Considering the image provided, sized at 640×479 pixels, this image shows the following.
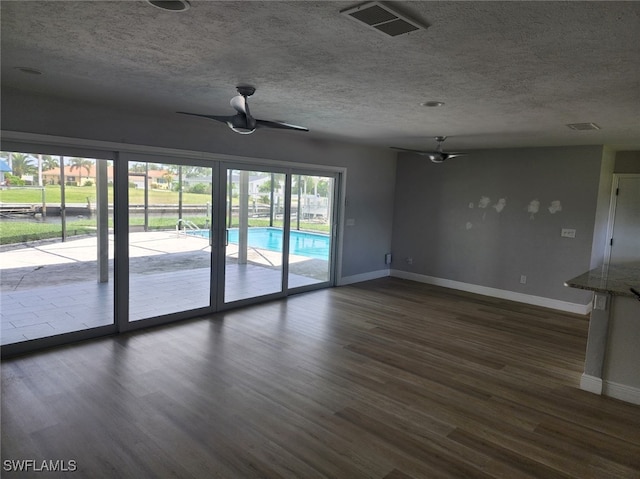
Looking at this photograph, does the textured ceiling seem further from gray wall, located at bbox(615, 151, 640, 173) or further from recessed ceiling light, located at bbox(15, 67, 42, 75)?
gray wall, located at bbox(615, 151, 640, 173)

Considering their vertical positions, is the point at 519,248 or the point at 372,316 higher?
the point at 519,248

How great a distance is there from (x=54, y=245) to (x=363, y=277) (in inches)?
198

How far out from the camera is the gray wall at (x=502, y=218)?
6164mm

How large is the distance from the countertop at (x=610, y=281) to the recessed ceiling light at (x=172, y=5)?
341 centimetres

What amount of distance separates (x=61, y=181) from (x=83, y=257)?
0.88 m

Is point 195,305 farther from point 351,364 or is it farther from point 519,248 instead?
point 519,248

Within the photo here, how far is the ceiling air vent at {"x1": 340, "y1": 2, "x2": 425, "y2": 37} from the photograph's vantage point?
1858 millimetres

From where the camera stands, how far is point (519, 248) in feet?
22.1

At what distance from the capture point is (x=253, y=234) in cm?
602

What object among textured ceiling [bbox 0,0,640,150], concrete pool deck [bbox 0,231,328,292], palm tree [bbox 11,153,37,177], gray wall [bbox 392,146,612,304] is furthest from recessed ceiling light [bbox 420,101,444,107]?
palm tree [bbox 11,153,37,177]

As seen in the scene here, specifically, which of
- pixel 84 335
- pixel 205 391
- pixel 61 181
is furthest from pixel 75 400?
pixel 61 181

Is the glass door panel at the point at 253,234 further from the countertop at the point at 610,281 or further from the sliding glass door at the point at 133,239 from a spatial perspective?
the countertop at the point at 610,281

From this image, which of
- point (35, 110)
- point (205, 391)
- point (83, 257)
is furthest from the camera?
point (83, 257)

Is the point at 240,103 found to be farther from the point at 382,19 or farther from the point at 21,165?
the point at 21,165
